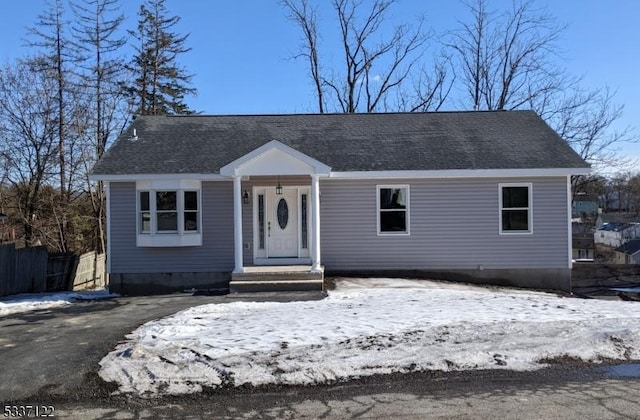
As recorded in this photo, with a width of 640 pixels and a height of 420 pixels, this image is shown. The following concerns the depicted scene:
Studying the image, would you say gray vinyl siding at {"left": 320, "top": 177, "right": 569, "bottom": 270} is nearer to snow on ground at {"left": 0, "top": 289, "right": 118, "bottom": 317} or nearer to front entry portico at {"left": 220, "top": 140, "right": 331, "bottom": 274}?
front entry portico at {"left": 220, "top": 140, "right": 331, "bottom": 274}

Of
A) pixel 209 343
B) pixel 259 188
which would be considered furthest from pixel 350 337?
pixel 259 188

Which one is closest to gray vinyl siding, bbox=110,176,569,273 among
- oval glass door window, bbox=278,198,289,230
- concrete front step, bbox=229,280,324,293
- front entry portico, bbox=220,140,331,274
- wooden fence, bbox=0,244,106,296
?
front entry portico, bbox=220,140,331,274

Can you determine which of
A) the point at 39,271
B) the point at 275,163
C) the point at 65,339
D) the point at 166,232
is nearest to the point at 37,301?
the point at 39,271

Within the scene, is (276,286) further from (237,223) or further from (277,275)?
(237,223)

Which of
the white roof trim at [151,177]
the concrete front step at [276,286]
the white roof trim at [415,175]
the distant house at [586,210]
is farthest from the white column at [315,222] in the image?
the distant house at [586,210]

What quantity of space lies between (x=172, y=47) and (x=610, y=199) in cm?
6148

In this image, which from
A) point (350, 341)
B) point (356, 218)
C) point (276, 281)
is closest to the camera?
point (350, 341)

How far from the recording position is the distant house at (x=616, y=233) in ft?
161

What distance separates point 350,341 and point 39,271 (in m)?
12.3

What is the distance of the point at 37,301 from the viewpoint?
12.7m

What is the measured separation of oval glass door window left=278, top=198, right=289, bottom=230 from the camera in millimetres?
14328

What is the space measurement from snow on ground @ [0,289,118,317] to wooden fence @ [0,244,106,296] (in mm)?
593

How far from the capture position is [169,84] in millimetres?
35281

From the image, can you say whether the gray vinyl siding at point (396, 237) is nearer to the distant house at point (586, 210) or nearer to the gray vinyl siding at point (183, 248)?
the gray vinyl siding at point (183, 248)
